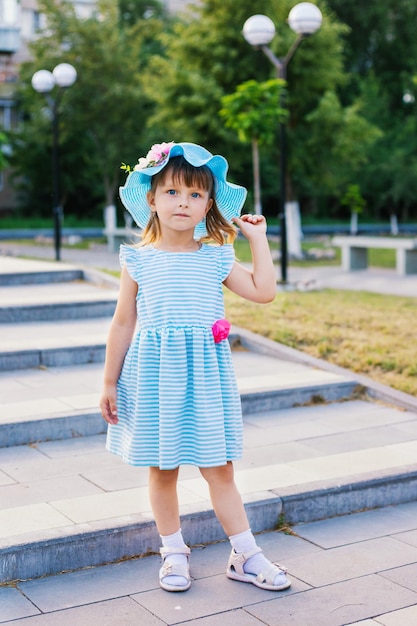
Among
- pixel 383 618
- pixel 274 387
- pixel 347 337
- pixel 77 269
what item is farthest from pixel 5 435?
pixel 77 269

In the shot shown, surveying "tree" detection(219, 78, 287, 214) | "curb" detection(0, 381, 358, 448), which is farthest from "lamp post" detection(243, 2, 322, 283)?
"curb" detection(0, 381, 358, 448)

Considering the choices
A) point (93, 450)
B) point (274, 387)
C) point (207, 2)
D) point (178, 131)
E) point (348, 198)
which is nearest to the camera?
point (93, 450)

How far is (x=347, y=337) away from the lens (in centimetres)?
808

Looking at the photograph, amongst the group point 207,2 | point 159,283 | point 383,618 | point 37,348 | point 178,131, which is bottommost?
point 383,618

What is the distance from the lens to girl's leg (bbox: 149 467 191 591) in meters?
3.58

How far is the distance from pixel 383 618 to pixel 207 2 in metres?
20.2

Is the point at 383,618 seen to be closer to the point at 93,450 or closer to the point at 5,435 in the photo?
the point at 93,450

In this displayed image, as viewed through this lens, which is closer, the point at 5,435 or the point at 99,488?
the point at 99,488

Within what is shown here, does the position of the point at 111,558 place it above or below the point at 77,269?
below

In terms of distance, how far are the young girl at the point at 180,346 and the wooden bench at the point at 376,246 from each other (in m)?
13.8

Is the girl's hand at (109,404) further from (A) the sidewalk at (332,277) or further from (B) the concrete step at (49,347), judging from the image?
(A) the sidewalk at (332,277)

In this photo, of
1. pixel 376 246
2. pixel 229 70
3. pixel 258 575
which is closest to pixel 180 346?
pixel 258 575

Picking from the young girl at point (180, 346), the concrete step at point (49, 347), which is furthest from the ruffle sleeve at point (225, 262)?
the concrete step at point (49, 347)

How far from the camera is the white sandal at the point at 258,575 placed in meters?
3.57
